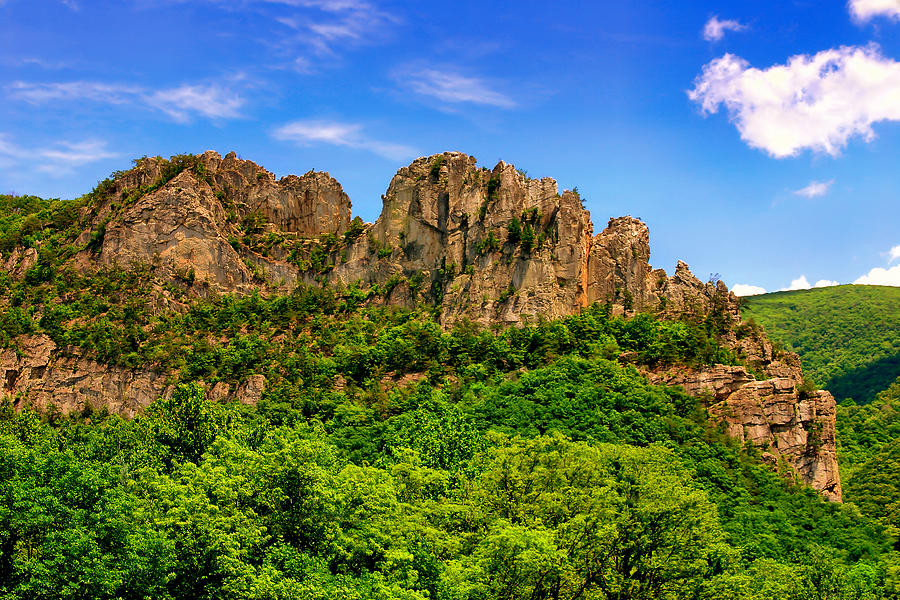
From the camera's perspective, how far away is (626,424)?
210 ft

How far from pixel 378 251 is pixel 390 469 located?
187 ft

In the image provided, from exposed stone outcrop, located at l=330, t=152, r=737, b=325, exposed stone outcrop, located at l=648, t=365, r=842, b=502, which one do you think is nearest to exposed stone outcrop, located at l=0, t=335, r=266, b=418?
exposed stone outcrop, located at l=330, t=152, r=737, b=325

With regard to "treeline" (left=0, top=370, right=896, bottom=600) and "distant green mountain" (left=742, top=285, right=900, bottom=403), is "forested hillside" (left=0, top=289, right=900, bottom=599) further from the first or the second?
"distant green mountain" (left=742, top=285, right=900, bottom=403)

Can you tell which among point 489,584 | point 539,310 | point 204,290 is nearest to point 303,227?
point 204,290

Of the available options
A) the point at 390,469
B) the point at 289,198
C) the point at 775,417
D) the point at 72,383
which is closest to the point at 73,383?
the point at 72,383

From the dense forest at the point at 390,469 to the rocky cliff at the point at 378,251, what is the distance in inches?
87.3

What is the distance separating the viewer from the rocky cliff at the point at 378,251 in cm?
8538

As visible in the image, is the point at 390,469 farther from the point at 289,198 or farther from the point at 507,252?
the point at 289,198

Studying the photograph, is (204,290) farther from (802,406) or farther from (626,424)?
(802,406)

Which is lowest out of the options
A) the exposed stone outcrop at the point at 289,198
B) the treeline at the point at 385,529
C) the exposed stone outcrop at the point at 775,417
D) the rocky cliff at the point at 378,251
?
the treeline at the point at 385,529

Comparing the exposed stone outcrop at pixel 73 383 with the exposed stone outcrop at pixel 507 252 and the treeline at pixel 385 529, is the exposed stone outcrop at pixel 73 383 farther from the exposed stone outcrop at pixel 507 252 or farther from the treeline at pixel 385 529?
the treeline at pixel 385 529

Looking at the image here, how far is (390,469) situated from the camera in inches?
1790

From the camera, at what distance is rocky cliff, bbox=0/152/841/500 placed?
85.4 metres

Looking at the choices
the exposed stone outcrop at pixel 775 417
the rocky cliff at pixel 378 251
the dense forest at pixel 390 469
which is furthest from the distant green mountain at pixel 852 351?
the exposed stone outcrop at pixel 775 417
